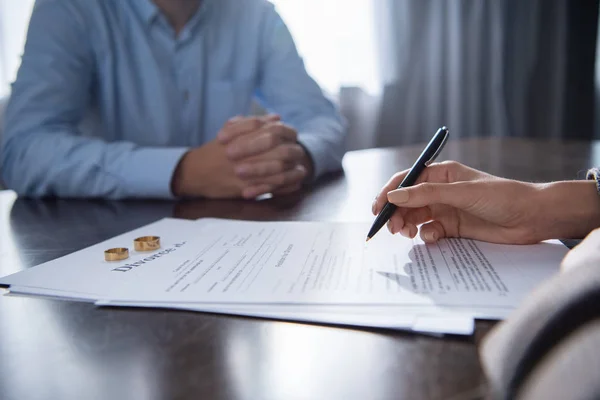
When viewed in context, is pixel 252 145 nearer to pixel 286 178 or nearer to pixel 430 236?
pixel 286 178

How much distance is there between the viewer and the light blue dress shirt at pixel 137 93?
35.4 inches

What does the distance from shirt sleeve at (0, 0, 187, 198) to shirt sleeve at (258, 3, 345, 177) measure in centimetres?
44

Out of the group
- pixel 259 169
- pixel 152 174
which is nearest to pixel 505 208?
pixel 259 169

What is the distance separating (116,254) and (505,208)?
0.39 meters

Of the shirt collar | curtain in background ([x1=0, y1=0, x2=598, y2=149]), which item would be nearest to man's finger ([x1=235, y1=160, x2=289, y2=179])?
the shirt collar

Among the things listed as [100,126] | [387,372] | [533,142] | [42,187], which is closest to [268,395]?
[387,372]

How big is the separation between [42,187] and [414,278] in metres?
0.77

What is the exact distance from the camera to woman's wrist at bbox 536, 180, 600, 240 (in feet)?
1.65

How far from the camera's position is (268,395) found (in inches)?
9.5

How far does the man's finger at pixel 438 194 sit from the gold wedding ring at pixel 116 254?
10.6 inches

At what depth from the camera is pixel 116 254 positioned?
47cm

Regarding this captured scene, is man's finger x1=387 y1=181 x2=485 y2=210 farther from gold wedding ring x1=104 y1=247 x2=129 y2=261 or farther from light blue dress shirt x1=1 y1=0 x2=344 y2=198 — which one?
light blue dress shirt x1=1 y1=0 x2=344 y2=198

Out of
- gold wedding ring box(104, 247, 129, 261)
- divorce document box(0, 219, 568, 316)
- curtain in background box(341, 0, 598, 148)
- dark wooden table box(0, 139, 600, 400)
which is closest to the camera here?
dark wooden table box(0, 139, 600, 400)

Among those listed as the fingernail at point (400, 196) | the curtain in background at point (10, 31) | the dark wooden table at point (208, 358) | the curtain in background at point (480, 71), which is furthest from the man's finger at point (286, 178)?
the curtain in background at point (480, 71)
